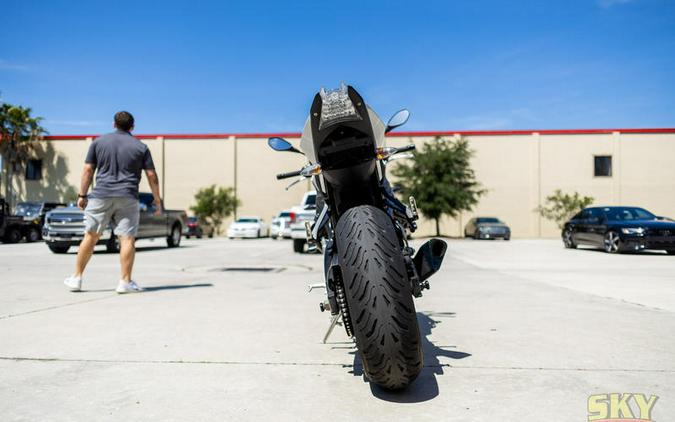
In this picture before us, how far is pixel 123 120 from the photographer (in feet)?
22.3

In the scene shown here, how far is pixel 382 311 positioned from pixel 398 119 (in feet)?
5.77

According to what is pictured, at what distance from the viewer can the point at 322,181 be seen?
3691 millimetres

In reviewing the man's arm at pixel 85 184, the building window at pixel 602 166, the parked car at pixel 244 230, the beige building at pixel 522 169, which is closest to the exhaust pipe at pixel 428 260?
the man's arm at pixel 85 184

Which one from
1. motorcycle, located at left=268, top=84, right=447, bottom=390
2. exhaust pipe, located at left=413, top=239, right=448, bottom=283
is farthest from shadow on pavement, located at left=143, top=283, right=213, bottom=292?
exhaust pipe, located at left=413, top=239, right=448, bottom=283

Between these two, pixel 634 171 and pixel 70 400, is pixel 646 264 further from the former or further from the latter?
pixel 634 171

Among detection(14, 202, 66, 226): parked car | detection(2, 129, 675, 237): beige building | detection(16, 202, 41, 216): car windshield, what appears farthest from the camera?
detection(2, 129, 675, 237): beige building

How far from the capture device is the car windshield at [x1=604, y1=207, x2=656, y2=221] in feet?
54.5

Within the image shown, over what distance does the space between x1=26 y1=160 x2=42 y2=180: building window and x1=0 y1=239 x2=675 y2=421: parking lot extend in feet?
140

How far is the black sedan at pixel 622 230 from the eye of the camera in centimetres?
1494

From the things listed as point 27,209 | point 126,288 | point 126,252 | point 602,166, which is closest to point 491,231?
point 602,166

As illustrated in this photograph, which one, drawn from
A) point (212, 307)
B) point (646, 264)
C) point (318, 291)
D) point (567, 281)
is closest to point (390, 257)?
point (212, 307)

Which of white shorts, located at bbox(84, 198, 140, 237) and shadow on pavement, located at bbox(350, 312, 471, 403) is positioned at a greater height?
white shorts, located at bbox(84, 198, 140, 237)

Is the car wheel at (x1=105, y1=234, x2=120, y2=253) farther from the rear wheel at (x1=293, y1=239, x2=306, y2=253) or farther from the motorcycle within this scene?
the motorcycle

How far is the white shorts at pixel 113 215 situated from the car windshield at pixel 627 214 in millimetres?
14427
